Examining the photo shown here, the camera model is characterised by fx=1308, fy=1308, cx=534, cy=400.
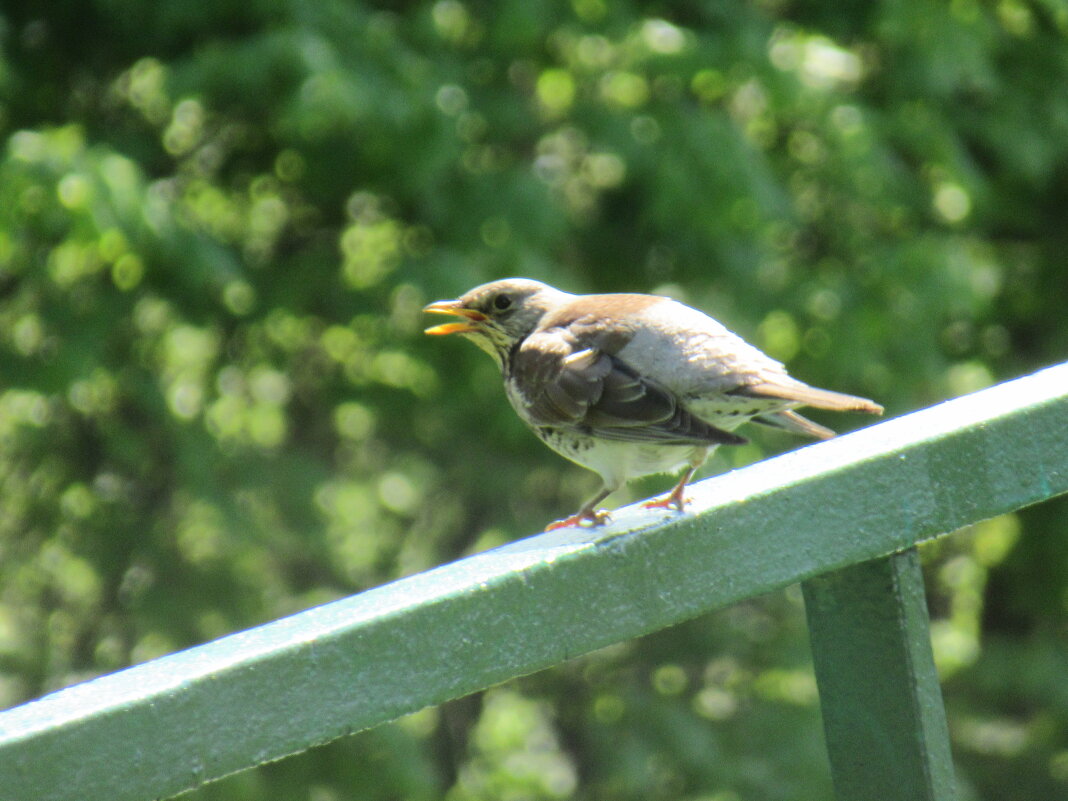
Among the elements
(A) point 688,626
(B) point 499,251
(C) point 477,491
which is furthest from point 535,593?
(A) point 688,626

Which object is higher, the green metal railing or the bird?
the green metal railing

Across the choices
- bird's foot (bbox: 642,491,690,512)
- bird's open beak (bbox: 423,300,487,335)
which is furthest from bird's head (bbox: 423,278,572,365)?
bird's foot (bbox: 642,491,690,512)

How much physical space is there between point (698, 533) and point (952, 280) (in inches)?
159

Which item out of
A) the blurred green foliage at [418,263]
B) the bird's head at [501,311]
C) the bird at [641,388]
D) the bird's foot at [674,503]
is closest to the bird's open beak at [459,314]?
the bird's head at [501,311]

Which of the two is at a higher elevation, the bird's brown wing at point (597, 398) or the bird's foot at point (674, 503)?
the bird's foot at point (674, 503)

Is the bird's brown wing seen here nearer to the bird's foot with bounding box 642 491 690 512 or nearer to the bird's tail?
the bird's tail

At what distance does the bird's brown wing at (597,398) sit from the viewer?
2.76 metres

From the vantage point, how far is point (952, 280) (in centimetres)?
526

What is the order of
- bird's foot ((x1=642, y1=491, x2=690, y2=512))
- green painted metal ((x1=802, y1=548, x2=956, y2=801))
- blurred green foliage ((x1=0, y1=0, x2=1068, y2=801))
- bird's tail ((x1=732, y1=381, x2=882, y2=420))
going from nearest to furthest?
1. green painted metal ((x1=802, y1=548, x2=956, y2=801))
2. bird's foot ((x1=642, y1=491, x2=690, y2=512))
3. bird's tail ((x1=732, y1=381, x2=882, y2=420))
4. blurred green foliage ((x1=0, y1=0, x2=1068, y2=801))

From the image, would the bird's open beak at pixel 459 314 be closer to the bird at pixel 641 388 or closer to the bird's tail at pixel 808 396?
the bird at pixel 641 388

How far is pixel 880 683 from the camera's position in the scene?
1517mm

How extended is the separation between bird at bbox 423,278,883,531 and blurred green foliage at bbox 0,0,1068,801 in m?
1.42

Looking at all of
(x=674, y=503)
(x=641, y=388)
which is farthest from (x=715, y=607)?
(x=641, y=388)

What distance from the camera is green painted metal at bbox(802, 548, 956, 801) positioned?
4.89 feet
